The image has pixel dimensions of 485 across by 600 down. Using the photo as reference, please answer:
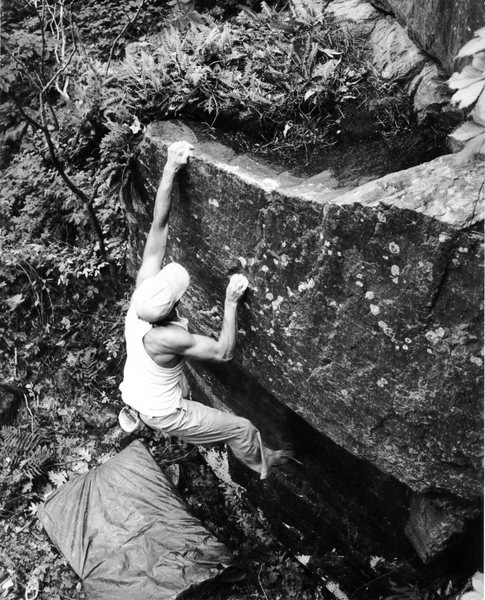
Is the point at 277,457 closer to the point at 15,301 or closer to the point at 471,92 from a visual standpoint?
the point at 471,92

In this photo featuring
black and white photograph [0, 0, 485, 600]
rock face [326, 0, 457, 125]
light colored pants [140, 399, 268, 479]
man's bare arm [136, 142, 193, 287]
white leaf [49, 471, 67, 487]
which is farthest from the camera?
white leaf [49, 471, 67, 487]

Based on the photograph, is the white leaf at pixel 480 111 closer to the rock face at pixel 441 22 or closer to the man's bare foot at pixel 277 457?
the rock face at pixel 441 22

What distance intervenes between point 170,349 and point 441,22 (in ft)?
9.58

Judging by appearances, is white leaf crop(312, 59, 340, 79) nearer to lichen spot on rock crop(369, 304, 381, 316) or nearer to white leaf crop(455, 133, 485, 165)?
lichen spot on rock crop(369, 304, 381, 316)

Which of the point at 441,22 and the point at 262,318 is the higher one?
the point at 441,22

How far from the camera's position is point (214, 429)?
4887 millimetres

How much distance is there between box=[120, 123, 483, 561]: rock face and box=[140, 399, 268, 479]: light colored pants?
315 millimetres

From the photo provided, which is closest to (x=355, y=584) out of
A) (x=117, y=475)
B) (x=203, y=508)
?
(x=203, y=508)

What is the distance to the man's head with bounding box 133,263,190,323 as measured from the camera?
4.11 meters

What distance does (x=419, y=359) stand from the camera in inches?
135

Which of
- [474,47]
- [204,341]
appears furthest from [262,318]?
[474,47]

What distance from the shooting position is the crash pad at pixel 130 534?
4.89m

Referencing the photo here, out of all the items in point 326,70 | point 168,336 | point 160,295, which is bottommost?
point 168,336

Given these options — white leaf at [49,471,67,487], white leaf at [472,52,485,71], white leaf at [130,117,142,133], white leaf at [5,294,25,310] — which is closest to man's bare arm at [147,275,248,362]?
white leaf at [130,117,142,133]
